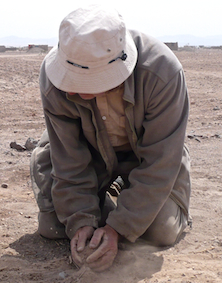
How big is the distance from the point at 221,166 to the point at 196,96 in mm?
3843

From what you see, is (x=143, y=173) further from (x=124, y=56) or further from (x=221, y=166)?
(x=221, y=166)

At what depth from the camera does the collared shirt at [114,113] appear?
2262mm

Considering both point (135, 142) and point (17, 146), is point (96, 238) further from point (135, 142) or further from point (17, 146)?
point (17, 146)

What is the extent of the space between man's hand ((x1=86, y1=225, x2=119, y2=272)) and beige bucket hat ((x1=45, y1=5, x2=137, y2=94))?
813 millimetres

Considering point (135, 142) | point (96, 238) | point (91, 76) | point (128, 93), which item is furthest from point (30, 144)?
point (91, 76)

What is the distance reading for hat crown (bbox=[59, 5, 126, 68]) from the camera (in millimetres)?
1836

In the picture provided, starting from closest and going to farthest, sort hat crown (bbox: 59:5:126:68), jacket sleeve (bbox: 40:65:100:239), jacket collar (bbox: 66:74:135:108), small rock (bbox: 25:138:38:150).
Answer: hat crown (bbox: 59:5:126:68) < jacket collar (bbox: 66:74:135:108) < jacket sleeve (bbox: 40:65:100:239) < small rock (bbox: 25:138:38:150)

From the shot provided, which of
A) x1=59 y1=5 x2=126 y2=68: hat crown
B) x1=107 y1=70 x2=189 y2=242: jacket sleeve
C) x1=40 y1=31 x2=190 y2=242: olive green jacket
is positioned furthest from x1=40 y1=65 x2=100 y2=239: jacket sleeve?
x1=59 y1=5 x2=126 y2=68: hat crown

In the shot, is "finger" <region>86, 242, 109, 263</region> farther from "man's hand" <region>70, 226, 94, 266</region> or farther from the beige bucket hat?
the beige bucket hat

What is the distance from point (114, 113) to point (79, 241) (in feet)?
2.43

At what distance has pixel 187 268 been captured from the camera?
218cm

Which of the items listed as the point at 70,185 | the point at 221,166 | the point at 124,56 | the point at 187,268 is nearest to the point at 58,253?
the point at 70,185

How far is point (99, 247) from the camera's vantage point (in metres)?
2.20

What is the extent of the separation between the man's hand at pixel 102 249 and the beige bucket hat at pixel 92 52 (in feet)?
2.67
